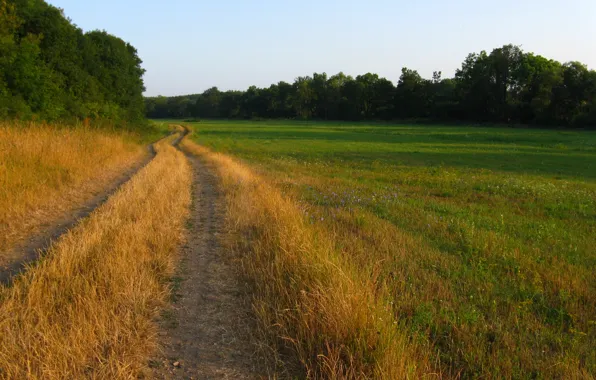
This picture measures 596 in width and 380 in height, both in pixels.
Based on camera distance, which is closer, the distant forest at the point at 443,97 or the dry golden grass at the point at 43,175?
the dry golden grass at the point at 43,175

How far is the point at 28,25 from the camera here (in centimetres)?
2366

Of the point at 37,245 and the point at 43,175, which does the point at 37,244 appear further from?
the point at 43,175

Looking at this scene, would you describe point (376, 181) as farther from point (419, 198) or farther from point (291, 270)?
point (291, 270)

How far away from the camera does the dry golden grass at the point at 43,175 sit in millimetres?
6934

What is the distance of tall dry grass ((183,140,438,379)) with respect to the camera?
116 inches

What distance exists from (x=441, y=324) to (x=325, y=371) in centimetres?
161

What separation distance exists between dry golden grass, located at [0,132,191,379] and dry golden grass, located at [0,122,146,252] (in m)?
1.80

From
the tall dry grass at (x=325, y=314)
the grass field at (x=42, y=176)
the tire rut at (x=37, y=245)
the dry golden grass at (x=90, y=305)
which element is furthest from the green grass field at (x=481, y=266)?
the grass field at (x=42, y=176)

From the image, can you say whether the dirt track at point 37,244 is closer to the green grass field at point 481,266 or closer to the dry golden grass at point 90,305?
the dry golden grass at point 90,305

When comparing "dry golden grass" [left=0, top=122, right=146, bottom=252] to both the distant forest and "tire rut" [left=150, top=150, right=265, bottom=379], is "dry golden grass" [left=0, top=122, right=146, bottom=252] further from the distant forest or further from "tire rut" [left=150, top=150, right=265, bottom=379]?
the distant forest

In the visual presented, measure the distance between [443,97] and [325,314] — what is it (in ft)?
377

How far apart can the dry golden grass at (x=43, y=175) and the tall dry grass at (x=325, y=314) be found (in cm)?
392

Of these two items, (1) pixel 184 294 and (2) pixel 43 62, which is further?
(2) pixel 43 62

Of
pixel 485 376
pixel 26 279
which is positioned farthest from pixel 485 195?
pixel 26 279
